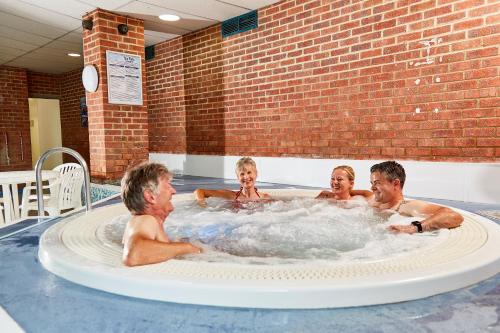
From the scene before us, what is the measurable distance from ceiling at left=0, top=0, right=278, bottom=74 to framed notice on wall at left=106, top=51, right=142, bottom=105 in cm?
58

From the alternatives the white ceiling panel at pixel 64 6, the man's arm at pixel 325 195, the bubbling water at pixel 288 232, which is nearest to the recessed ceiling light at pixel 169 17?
the white ceiling panel at pixel 64 6

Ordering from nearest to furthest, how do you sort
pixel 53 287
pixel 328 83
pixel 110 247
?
1. pixel 53 287
2. pixel 110 247
3. pixel 328 83

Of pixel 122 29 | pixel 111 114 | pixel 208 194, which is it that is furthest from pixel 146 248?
pixel 122 29

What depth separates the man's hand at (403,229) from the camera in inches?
86.4

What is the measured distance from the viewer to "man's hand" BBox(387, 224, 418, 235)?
2.20 meters

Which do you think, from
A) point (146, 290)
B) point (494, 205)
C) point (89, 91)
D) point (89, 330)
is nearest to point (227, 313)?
point (146, 290)

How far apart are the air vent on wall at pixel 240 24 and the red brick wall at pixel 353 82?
0.32 feet

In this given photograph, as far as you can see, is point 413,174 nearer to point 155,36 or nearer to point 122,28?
point 122,28

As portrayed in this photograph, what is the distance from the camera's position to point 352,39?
3.90 meters

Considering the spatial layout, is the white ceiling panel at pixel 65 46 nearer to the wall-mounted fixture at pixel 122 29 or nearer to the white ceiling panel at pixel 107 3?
the wall-mounted fixture at pixel 122 29

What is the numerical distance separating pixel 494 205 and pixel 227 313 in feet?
8.97

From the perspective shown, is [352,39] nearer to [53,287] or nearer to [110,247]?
[110,247]

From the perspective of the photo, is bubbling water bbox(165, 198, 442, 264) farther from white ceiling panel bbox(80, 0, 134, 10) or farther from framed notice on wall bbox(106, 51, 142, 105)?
white ceiling panel bbox(80, 0, 134, 10)

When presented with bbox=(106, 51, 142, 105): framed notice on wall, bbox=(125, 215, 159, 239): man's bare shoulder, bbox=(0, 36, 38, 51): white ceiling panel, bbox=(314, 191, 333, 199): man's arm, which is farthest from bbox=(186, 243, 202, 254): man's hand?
bbox=(0, 36, 38, 51): white ceiling panel
